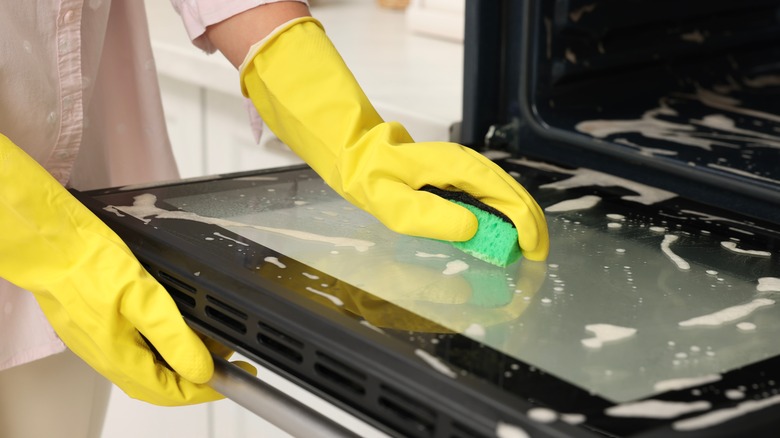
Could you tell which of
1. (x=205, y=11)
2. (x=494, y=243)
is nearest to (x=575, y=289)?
(x=494, y=243)

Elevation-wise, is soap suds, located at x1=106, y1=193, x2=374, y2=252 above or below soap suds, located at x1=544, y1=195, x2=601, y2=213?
above

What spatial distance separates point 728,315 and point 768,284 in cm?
10

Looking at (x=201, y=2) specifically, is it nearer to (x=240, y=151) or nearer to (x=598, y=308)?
(x=598, y=308)

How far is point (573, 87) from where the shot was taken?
4.33ft

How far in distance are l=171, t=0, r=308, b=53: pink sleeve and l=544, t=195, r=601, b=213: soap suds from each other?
0.38m

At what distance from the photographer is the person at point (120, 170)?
2.73 feet

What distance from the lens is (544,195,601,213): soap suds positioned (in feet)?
3.15

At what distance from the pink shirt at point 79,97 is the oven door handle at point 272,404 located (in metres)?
0.40

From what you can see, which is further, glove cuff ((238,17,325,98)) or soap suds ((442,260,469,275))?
glove cuff ((238,17,325,98))

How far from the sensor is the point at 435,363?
1.91 ft

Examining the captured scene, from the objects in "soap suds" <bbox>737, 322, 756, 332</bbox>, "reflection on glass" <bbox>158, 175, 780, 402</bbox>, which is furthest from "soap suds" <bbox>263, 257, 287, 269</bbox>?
"soap suds" <bbox>737, 322, 756, 332</bbox>

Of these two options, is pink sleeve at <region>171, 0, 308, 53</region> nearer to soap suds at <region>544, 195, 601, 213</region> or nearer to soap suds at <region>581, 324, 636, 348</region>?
soap suds at <region>544, 195, 601, 213</region>

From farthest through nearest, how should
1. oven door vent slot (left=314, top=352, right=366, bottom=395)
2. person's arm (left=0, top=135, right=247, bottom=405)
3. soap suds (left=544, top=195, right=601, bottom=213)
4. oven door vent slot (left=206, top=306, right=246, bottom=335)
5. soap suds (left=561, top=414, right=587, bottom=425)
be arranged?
soap suds (left=544, top=195, right=601, bottom=213) < person's arm (left=0, top=135, right=247, bottom=405) < oven door vent slot (left=206, top=306, right=246, bottom=335) < oven door vent slot (left=314, top=352, right=366, bottom=395) < soap suds (left=561, top=414, right=587, bottom=425)

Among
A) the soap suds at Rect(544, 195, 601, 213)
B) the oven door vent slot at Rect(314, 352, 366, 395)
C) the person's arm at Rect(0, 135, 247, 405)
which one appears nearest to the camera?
the oven door vent slot at Rect(314, 352, 366, 395)
